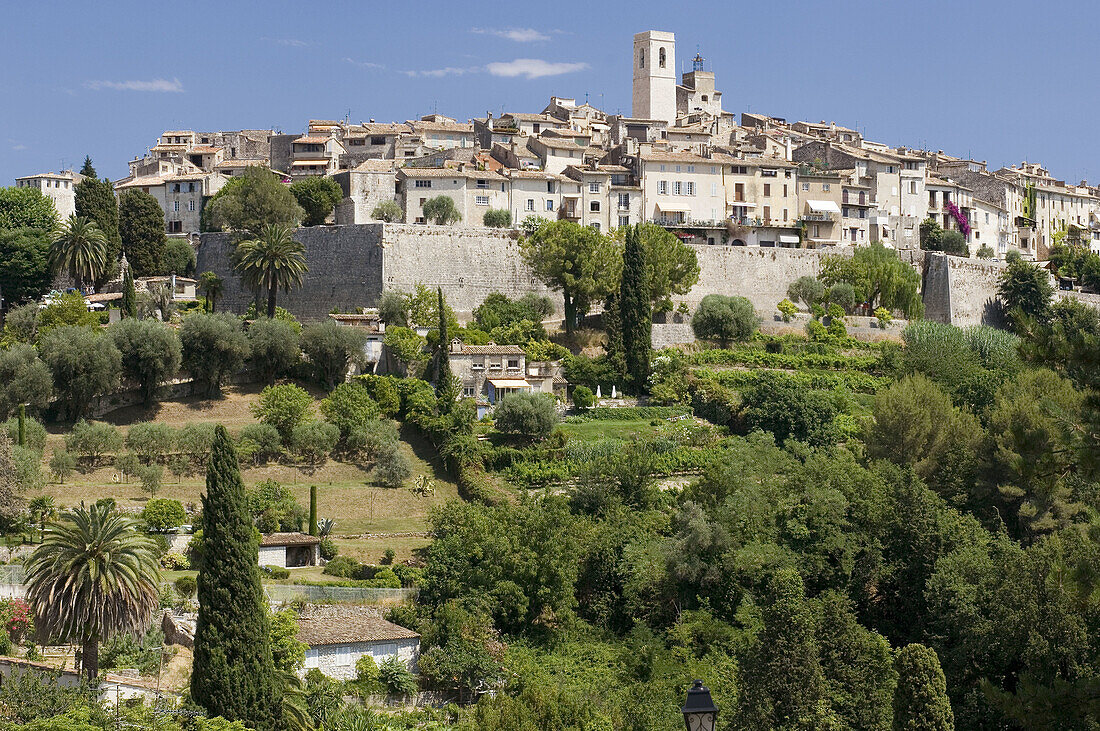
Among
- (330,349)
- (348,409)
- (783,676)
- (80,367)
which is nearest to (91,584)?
(783,676)

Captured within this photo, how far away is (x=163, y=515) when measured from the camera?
4203cm

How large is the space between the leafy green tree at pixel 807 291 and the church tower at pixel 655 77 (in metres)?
29.8

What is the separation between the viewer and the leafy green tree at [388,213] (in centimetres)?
7044

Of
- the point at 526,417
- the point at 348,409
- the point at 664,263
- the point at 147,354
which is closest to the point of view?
the point at 348,409

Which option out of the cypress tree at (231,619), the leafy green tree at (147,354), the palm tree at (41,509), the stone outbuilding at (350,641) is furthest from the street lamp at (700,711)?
the leafy green tree at (147,354)

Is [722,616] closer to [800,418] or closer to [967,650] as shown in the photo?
[967,650]

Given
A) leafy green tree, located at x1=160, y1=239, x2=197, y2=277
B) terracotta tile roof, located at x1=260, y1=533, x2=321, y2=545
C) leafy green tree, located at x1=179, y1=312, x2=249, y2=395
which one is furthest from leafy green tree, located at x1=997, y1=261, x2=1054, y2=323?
terracotta tile roof, located at x1=260, y1=533, x2=321, y2=545

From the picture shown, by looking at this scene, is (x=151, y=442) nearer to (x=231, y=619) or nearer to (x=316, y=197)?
(x=231, y=619)

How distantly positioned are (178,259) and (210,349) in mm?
17480

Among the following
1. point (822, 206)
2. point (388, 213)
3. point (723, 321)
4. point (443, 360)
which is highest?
point (822, 206)

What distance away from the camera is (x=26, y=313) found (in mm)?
57969

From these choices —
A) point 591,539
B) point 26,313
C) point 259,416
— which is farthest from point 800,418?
point 26,313

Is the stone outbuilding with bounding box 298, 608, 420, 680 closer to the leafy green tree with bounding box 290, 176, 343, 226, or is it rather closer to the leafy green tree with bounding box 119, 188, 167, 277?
the leafy green tree with bounding box 119, 188, 167, 277

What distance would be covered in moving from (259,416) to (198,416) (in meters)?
2.65
